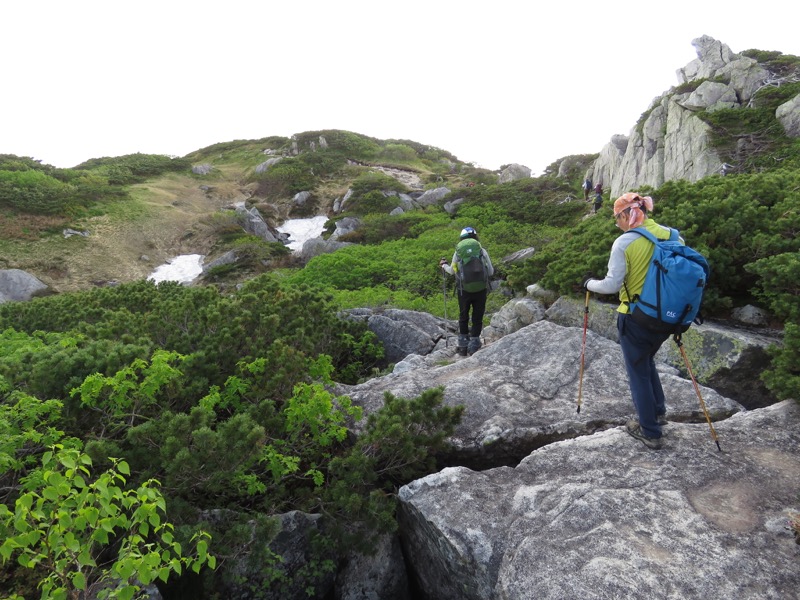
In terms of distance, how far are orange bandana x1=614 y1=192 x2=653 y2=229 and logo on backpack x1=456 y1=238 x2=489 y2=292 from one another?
393 cm

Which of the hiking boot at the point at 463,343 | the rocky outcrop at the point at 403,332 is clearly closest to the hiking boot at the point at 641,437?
the hiking boot at the point at 463,343

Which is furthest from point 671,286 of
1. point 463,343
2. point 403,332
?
point 403,332

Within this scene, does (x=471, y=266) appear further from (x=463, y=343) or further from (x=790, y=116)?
(x=790, y=116)

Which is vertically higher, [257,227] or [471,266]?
[257,227]

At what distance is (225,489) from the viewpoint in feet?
14.1

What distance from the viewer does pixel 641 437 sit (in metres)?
4.29

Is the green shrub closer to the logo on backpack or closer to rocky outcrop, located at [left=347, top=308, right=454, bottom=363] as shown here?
rocky outcrop, located at [left=347, top=308, right=454, bottom=363]

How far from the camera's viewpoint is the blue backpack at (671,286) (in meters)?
3.72

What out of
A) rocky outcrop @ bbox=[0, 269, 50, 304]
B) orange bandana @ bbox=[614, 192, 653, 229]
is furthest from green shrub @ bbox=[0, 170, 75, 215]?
orange bandana @ bbox=[614, 192, 653, 229]

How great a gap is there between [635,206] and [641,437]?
224 cm

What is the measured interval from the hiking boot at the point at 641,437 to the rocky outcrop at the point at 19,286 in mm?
26450

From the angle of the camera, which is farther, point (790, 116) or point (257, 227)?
point (257, 227)

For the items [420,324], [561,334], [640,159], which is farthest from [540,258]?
[640,159]

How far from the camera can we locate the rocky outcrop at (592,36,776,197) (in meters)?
19.9
